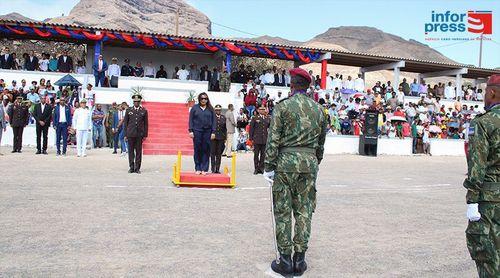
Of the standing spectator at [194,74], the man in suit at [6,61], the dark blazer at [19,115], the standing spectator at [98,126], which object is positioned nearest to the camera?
A: the dark blazer at [19,115]

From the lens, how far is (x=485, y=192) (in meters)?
4.11

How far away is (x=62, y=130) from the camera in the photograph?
17.7 meters

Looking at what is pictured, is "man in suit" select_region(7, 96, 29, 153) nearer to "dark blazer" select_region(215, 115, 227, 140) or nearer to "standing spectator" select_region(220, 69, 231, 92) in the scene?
"dark blazer" select_region(215, 115, 227, 140)

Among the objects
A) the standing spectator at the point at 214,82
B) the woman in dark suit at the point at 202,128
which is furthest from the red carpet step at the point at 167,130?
the woman in dark suit at the point at 202,128

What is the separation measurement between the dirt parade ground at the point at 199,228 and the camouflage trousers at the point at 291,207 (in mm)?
376

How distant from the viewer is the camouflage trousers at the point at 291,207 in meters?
5.29

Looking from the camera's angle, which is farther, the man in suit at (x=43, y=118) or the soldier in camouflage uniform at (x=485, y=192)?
the man in suit at (x=43, y=118)

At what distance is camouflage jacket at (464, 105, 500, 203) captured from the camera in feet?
13.3

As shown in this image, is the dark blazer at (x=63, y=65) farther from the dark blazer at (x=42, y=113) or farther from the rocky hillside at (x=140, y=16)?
the rocky hillside at (x=140, y=16)

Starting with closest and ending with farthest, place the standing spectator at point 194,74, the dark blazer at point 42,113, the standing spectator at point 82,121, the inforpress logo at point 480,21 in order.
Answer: the standing spectator at point 82,121, the dark blazer at point 42,113, the standing spectator at point 194,74, the inforpress logo at point 480,21

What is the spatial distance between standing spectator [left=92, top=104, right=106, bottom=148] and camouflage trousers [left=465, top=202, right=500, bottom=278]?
752 inches

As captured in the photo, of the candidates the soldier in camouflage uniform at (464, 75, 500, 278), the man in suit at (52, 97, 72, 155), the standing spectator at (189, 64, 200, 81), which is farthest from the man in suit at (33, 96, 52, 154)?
the soldier in camouflage uniform at (464, 75, 500, 278)

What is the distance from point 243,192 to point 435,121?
20.9m

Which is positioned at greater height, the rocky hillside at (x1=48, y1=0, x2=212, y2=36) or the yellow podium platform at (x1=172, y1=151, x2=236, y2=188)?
the rocky hillside at (x1=48, y1=0, x2=212, y2=36)
